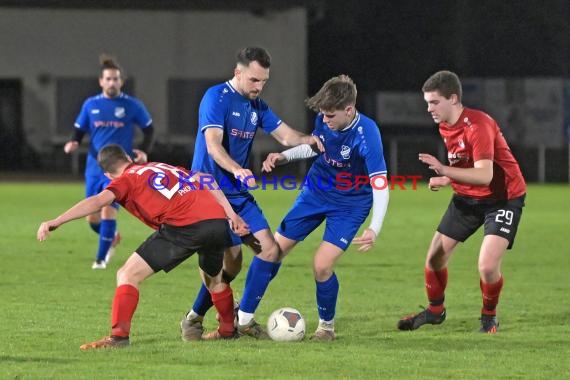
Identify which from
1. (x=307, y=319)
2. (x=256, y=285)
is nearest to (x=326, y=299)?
(x=256, y=285)

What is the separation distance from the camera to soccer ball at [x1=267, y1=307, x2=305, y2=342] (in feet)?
27.3

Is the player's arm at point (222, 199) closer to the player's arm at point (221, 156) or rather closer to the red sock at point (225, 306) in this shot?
the player's arm at point (221, 156)

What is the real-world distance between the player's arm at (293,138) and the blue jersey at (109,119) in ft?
16.6

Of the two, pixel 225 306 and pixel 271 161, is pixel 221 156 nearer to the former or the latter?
pixel 271 161

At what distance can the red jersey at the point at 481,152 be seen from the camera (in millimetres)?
8680

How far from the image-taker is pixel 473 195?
9.12 metres

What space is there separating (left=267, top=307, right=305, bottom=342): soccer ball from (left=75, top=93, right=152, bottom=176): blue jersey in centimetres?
585

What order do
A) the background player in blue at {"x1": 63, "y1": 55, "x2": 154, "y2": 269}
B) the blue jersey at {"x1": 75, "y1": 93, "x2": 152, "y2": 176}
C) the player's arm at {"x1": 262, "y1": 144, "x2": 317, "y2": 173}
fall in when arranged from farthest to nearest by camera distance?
the blue jersey at {"x1": 75, "y1": 93, "x2": 152, "y2": 176} < the background player in blue at {"x1": 63, "y1": 55, "x2": 154, "y2": 269} < the player's arm at {"x1": 262, "y1": 144, "x2": 317, "y2": 173}

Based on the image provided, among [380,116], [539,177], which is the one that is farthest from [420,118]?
[539,177]

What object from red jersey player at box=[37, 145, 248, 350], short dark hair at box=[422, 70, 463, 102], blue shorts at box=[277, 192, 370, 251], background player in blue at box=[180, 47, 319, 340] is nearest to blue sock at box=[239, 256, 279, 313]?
background player in blue at box=[180, 47, 319, 340]

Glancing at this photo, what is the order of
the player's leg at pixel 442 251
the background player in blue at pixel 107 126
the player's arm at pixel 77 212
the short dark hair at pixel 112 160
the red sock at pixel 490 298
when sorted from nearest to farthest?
1. the player's arm at pixel 77 212
2. the short dark hair at pixel 112 160
3. the red sock at pixel 490 298
4. the player's leg at pixel 442 251
5. the background player in blue at pixel 107 126

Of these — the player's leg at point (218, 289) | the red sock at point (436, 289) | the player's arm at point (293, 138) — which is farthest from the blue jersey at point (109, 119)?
the player's leg at point (218, 289)

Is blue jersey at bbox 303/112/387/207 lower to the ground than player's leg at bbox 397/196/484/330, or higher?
Result: higher

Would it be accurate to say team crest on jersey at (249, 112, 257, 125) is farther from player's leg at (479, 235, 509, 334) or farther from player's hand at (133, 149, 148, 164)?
player's hand at (133, 149, 148, 164)
